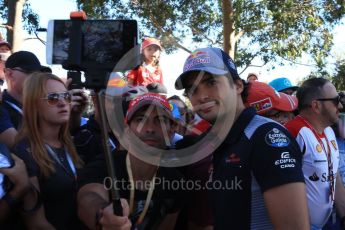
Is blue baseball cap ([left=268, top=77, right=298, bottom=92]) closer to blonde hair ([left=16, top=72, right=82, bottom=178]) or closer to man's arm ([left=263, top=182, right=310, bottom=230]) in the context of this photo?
blonde hair ([left=16, top=72, right=82, bottom=178])

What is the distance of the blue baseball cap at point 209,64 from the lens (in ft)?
7.93

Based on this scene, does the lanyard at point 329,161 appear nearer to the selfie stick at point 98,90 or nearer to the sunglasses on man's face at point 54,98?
the sunglasses on man's face at point 54,98

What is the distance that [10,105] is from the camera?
3734 millimetres

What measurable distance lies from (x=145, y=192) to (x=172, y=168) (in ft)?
0.89

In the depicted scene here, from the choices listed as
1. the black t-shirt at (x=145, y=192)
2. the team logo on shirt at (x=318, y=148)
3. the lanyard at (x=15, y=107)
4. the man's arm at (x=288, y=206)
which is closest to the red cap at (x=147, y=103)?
the black t-shirt at (x=145, y=192)

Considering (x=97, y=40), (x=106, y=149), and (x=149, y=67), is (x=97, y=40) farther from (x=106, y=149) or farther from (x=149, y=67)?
(x=149, y=67)

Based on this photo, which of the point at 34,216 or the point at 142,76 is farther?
the point at 142,76

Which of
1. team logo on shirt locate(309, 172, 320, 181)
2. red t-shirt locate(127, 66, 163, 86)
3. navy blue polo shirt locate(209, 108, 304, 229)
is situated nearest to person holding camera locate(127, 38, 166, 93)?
red t-shirt locate(127, 66, 163, 86)

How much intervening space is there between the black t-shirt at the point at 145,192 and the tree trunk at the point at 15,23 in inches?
289

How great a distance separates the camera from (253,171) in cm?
205

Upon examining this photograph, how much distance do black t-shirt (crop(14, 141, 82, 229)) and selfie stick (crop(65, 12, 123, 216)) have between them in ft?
3.61

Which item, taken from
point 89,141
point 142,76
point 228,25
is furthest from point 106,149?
point 228,25

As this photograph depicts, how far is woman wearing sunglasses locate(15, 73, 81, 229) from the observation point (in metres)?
2.70

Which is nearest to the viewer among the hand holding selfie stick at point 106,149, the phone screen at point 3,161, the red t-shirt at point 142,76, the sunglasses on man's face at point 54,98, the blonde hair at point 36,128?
the hand holding selfie stick at point 106,149
